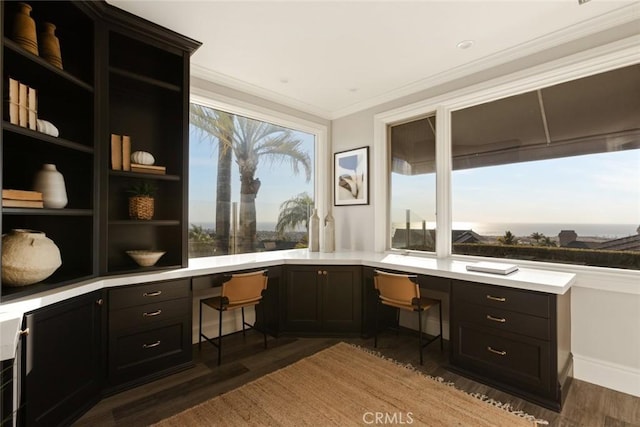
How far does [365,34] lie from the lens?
8.02 feet

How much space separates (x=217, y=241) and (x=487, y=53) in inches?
126

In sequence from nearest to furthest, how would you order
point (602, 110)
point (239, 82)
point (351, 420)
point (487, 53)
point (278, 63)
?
point (351, 420) < point (602, 110) < point (487, 53) < point (278, 63) < point (239, 82)

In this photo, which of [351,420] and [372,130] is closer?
[351,420]

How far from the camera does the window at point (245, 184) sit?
3242 mm

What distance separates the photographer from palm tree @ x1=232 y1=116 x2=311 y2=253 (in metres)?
3.58

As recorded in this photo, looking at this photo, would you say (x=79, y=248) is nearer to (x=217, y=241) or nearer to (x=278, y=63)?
(x=217, y=241)

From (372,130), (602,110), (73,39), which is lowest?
(602,110)

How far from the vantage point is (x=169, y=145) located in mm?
2801

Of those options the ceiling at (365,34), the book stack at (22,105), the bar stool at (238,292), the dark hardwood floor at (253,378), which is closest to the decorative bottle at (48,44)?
the book stack at (22,105)

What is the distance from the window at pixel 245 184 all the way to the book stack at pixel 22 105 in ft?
4.48

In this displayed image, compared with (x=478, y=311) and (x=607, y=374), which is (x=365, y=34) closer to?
(x=478, y=311)

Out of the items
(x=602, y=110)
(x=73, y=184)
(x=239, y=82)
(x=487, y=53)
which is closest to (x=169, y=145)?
(x=73, y=184)

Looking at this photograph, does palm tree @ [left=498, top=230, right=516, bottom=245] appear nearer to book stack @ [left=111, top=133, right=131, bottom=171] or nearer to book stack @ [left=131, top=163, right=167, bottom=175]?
book stack @ [left=131, top=163, right=167, bottom=175]

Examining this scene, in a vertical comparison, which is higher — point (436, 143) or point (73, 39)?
point (73, 39)
